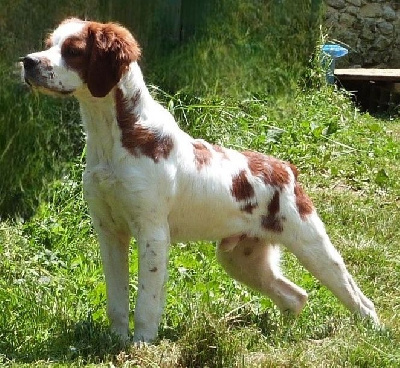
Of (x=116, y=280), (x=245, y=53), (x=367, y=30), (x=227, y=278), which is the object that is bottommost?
(x=367, y=30)

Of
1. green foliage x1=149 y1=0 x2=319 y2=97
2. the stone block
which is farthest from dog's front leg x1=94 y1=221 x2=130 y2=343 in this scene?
the stone block

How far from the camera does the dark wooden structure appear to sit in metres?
13.5

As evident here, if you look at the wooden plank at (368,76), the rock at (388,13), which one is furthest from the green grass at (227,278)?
the rock at (388,13)

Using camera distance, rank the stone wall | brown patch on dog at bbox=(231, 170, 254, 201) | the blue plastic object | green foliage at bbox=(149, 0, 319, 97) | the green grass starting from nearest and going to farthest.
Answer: the green grass → brown patch on dog at bbox=(231, 170, 254, 201) → green foliage at bbox=(149, 0, 319, 97) → the blue plastic object → the stone wall

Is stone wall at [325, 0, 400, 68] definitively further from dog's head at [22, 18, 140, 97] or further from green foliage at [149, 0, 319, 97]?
dog's head at [22, 18, 140, 97]

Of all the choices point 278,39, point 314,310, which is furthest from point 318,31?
point 314,310

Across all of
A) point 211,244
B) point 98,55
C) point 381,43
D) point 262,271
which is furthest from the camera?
point 381,43

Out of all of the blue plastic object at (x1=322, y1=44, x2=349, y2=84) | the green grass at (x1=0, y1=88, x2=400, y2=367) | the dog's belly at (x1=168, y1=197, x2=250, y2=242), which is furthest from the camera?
the blue plastic object at (x1=322, y1=44, x2=349, y2=84)

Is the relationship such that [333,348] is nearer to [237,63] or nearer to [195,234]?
[195,234]

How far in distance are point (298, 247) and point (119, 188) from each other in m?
1.17

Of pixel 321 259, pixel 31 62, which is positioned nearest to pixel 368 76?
pixel 321 259

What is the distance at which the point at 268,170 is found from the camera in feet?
18.0

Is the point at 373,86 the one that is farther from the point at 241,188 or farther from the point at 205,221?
the point at 205,221

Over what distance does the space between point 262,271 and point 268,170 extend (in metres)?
0.65
